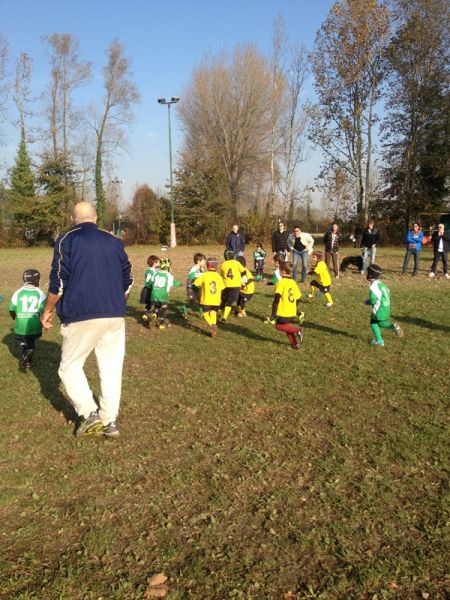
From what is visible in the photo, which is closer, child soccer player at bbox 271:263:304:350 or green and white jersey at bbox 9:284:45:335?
green and white jersey at bbox 9:284:45:335

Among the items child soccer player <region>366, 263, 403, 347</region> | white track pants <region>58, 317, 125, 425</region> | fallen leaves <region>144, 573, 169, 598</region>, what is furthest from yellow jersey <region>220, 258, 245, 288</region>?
fallen leaves <region>144, 573, 169, 598</region>

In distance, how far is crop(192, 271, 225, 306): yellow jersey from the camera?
923 cm

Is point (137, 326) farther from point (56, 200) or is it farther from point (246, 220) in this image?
point (56, 200)

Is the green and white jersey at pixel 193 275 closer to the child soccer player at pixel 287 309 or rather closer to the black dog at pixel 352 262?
the child soccer player at pixel 287 309

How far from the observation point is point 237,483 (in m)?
4.01

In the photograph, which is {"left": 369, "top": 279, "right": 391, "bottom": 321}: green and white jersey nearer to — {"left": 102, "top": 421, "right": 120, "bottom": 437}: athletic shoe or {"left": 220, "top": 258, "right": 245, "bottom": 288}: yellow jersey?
{"left": 220, "top": 258, "right": 245, "bottom": 288}: yellow jersey

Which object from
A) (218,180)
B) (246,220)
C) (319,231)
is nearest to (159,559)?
(246,220)

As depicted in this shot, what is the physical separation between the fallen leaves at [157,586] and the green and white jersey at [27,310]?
16.4 ft

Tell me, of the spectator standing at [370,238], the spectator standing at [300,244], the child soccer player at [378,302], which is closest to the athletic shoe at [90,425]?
the child soccer player at [378,302]

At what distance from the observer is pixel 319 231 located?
58.2m

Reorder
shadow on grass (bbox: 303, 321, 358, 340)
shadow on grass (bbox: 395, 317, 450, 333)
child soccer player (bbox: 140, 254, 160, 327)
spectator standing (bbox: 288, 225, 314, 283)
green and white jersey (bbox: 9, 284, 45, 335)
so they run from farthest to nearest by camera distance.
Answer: spectator standing (bbox: 288, 225, 314, 283)
child soccer player (bbox: 140, 254, 160, 327)
shadow on grass (bbox: 395, 317, 450, 333)
shadow on grass (bbox: 303, 321, 358, 340)
green and white jersey (bbox: 9, 284, 45, 335)

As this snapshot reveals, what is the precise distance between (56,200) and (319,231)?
30699 mm

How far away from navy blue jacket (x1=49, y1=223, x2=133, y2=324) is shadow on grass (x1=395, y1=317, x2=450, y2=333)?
284 inches

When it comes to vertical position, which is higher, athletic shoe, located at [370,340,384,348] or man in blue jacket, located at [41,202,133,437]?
man in blue jacket, located at [41,202,133,437]
